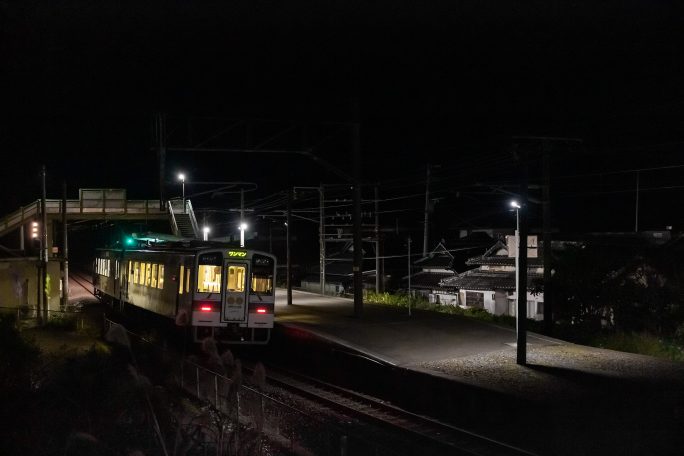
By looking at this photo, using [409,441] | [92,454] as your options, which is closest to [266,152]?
[409,441]

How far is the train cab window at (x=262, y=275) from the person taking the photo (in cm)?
1484

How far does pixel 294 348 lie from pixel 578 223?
2224 cm

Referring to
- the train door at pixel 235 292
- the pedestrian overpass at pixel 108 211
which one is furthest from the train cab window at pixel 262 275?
the pedestrian overpass at pixel 108 211

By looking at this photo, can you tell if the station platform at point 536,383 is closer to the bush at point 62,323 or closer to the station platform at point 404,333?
the station platform at point 404,333

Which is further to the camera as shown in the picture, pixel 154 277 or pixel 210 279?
pixel 154 277

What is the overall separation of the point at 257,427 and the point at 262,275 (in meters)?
8.77

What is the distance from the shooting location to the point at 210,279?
569 inches

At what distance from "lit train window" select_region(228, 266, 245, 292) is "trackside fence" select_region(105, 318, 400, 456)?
4.69 meters

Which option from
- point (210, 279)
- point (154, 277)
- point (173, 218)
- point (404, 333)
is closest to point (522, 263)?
point (404, 333)

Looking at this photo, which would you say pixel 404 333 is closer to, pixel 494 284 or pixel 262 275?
pixel 262 275

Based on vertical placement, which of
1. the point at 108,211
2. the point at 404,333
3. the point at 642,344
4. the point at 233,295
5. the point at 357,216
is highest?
the point at 108,211

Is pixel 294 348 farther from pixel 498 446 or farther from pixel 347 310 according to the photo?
pixel 498 446

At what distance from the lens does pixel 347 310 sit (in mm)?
20766

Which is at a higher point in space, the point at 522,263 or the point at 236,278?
the point at 522,263
